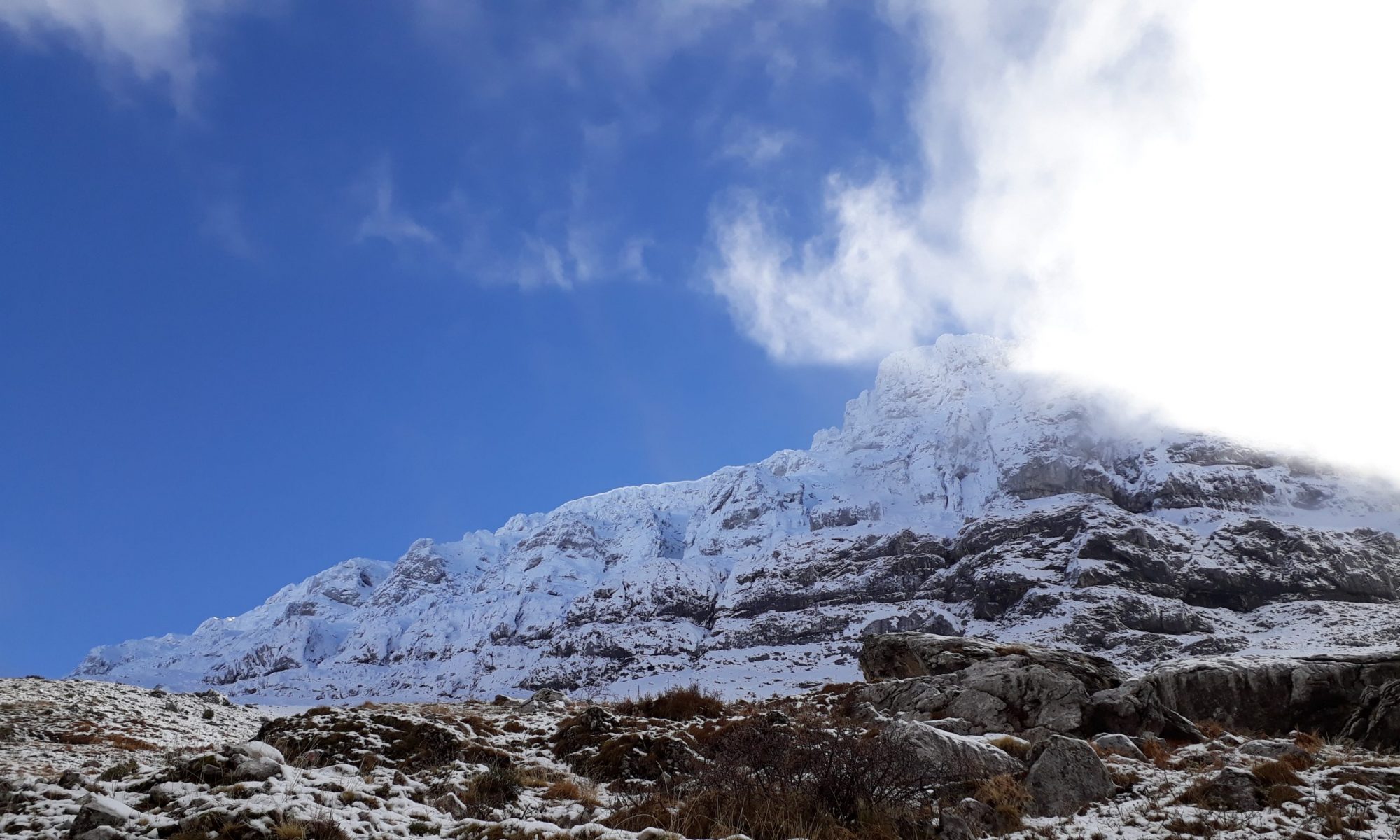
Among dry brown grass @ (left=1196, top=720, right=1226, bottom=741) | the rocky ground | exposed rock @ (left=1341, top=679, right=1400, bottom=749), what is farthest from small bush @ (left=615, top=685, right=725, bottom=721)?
exposed rock @ (left=1341, top=679, right=1400, bottom=749)

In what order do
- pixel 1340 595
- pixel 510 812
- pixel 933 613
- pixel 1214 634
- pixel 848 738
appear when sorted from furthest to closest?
pixel 933 613 < pixel 1340 595 < pixel 1214 634 < pixel 848 738 < pixel 510 812

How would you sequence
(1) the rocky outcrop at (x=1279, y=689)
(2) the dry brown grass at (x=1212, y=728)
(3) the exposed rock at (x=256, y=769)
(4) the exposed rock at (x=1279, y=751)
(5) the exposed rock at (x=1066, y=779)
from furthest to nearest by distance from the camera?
(1) the rocky outcrop at (x=1279, y=689) < (2) the dry brown grass at (x=1212, y=728) < (4) the exposed rock at (x=1279, y=751) < (5) the exposed rock at (x=1066, y=779) < (3) the exposed rock at (x=256, y=769)

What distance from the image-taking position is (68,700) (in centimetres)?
2389

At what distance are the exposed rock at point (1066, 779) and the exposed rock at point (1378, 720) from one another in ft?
26.5

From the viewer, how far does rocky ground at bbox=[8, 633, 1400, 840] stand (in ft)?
25.5

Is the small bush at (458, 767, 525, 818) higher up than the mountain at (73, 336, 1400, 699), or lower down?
lower down

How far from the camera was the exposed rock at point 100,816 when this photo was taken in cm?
668

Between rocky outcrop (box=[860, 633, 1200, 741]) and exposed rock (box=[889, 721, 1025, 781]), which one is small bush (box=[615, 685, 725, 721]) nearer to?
rocky outcrop (box=[860, 633, 1200, 741])

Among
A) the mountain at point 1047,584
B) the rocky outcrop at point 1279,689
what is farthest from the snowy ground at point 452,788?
the mountain at point 1047,584

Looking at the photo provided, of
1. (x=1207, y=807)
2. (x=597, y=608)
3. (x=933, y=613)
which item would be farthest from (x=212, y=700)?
(x=597, y=608)

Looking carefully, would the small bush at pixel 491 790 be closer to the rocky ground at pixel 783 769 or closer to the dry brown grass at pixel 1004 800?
the rocky ground at pixel 783 769

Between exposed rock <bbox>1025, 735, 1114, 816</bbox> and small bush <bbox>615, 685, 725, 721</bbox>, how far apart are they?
404 inches

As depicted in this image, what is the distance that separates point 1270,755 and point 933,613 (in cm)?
13576

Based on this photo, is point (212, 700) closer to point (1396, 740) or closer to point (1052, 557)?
point (1396, 740)
